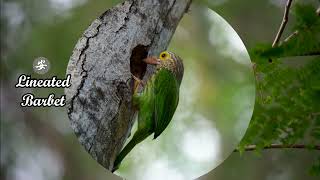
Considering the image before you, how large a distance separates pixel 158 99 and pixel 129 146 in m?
0.21

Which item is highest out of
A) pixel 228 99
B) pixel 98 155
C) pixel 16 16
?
pixel 16 16

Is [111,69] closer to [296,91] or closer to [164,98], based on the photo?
[164,98]

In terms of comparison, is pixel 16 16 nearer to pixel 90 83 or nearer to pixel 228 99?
pixel 90 83

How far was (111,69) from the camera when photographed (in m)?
1.47

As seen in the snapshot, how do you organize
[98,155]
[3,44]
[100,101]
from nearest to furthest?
1. [100,101]
2. [98,155]
3. [3,44]

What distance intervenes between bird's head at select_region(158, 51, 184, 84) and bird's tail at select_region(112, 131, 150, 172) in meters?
0.26

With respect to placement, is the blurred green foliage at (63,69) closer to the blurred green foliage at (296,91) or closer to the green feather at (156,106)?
the green feather at (156,106)

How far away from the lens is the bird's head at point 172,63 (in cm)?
167

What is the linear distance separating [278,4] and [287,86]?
103cm

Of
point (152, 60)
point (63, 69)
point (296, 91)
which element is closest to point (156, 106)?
point (152, 60)

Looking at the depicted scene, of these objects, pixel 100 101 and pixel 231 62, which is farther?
pixel 231 62

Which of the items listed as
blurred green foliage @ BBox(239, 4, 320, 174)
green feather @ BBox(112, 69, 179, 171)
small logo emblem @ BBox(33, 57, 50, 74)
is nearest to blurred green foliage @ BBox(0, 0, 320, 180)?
small logo emblem @ BBox(33, 57, 50, 74)

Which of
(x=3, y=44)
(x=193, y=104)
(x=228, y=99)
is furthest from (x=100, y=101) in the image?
(x=3, y=44)

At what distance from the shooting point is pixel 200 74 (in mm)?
1771
